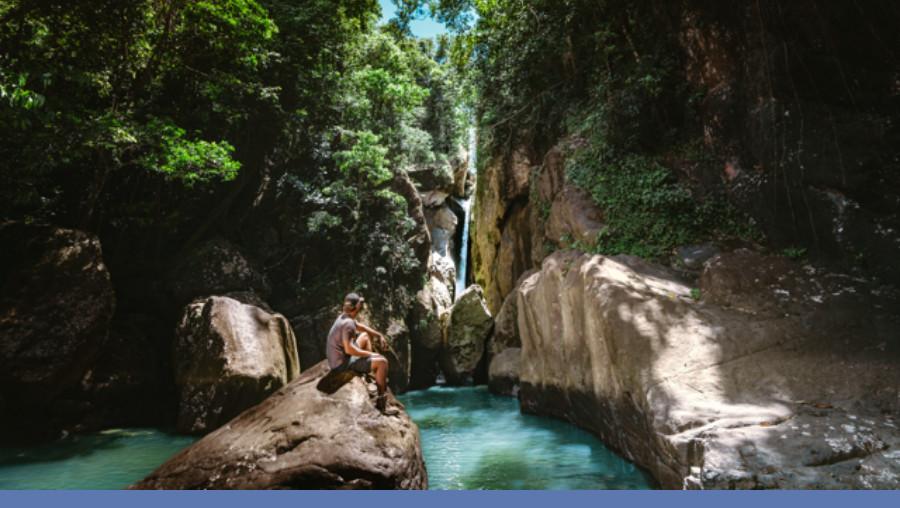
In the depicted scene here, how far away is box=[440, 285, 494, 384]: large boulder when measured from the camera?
49.6 feet

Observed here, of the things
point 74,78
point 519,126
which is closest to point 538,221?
point 519,126

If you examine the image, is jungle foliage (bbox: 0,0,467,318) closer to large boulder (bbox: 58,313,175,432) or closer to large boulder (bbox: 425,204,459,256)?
large boulder (bbox: 58,313,175,432)

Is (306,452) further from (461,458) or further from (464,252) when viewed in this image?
(464,252)

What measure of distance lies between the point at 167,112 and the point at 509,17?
28.8 feet

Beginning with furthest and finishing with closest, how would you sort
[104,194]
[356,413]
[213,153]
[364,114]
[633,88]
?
[364,114] < [104,194] < [633,88] < [213,153] < [356,413]

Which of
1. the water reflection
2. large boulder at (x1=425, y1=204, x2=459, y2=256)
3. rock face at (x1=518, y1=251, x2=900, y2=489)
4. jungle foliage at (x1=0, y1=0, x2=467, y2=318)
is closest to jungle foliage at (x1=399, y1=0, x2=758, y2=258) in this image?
rock face at (x1=518, y1=251, x2=900, y2=489)

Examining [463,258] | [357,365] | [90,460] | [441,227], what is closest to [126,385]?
[90,460]

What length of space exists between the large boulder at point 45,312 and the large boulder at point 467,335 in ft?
32.0

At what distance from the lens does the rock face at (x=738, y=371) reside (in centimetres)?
342

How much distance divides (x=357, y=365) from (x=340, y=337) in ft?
1.20

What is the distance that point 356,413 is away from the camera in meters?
4.23

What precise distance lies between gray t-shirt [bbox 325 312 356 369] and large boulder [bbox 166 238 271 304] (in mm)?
7103

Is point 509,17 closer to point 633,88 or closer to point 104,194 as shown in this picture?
point 633,88

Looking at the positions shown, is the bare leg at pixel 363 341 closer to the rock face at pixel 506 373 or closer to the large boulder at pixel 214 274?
the large boulder at pixel 214 274
